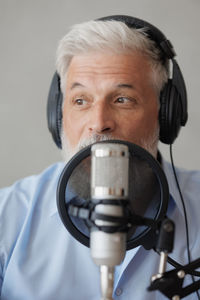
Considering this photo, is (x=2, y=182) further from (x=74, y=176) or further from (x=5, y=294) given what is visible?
(x=74, y=176)

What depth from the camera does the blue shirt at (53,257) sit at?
115 cm

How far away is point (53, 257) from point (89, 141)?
0.38 meters

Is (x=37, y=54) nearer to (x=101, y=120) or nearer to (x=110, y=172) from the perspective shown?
(x=101, y=120)

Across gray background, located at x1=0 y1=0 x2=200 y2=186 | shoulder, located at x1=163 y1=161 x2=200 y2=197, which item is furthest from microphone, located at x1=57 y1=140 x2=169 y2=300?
gray background, located at x1=0 y1=0 x2=200 y2=186

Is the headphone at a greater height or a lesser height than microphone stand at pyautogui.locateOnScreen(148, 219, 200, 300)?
greater

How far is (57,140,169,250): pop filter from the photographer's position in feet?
2.64

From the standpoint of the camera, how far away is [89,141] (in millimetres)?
1201

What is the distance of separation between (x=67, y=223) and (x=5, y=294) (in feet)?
1.59

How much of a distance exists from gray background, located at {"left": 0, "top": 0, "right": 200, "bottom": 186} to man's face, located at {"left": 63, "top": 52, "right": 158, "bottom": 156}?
0.46 metres

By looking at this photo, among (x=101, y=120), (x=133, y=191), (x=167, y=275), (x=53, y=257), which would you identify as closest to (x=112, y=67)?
(x=101, y=120)

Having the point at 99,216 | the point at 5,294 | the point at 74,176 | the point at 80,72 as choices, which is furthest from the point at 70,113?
the point at 99,216

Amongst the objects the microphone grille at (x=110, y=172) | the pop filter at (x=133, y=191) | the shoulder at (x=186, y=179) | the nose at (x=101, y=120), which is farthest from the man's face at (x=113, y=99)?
the microphone grille at (x=110, y=172)

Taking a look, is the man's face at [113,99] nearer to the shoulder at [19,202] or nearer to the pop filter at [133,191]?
the shoulder at [19,202]

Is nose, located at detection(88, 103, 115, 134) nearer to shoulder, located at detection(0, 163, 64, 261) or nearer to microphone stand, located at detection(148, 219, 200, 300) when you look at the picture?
shoulder, located at detection(0, 163, 64, 261)
